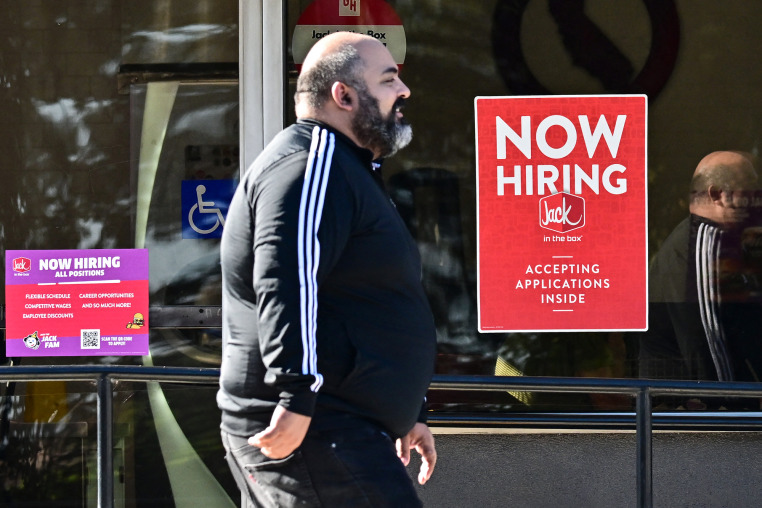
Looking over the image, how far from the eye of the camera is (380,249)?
243 centimetres

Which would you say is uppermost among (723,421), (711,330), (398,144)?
(398,144)

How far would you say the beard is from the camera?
8.39ft

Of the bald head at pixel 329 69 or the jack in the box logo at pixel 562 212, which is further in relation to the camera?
the jack in the box logo at pixel 562 212

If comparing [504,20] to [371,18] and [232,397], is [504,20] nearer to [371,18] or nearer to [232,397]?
[371,18]

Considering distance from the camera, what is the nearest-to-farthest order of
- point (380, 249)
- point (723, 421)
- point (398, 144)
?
point (380, 249)
point (398, 144)
point (723, 421)

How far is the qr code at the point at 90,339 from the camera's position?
496 cm

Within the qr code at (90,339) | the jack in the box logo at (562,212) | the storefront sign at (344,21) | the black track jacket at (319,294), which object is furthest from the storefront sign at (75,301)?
the black track jacket at (319,294)

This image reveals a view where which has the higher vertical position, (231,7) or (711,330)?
(231,7)

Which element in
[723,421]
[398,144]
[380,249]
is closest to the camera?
[380,249]

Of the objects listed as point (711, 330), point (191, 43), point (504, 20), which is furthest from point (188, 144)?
point (711, 330)

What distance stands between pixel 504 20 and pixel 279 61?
1.03m

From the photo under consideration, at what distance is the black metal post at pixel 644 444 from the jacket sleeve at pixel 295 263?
148 centimetres

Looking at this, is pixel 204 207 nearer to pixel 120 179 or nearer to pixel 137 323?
pixel 120 179

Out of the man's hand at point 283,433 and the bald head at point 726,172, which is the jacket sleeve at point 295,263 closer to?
the man's hand at point 283,433
